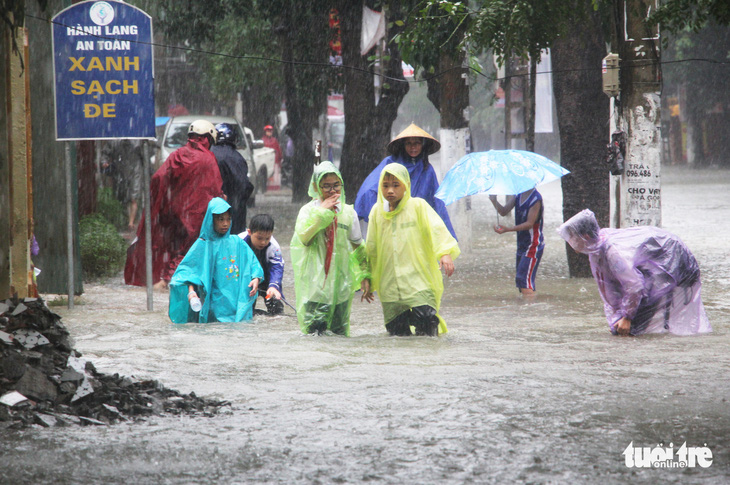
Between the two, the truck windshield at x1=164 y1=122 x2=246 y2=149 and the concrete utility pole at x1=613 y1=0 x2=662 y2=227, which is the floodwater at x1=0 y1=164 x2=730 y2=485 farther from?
the truck windshield at x1=164 y1=122 x2=246 y2=149

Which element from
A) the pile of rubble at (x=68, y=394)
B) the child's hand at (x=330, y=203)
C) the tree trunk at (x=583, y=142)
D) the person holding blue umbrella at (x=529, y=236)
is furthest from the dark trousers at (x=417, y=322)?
the tree trunk at (x=583, y=142)

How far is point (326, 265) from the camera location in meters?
7.42

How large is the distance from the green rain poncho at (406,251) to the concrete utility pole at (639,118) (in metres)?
3.59

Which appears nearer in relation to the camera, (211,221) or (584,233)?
(584,233)

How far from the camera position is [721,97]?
41469 millimetres

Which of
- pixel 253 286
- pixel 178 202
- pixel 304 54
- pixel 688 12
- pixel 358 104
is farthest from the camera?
pixel 304 54

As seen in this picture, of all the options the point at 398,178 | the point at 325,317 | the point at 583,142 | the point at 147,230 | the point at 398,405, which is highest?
the point at 583,142

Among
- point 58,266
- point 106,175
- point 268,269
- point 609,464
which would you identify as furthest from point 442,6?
point 106,175

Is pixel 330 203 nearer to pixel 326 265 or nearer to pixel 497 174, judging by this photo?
pixel 326 265

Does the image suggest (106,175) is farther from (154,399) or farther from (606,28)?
(154,399)

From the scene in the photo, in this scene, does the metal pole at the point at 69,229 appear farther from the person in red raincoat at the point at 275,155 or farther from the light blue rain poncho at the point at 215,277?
the person in red raincoat at the point at 275,155

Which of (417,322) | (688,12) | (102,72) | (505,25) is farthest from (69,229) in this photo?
(688,12)

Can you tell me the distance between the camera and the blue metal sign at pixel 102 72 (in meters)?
8.73

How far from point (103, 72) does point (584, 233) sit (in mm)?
4298
